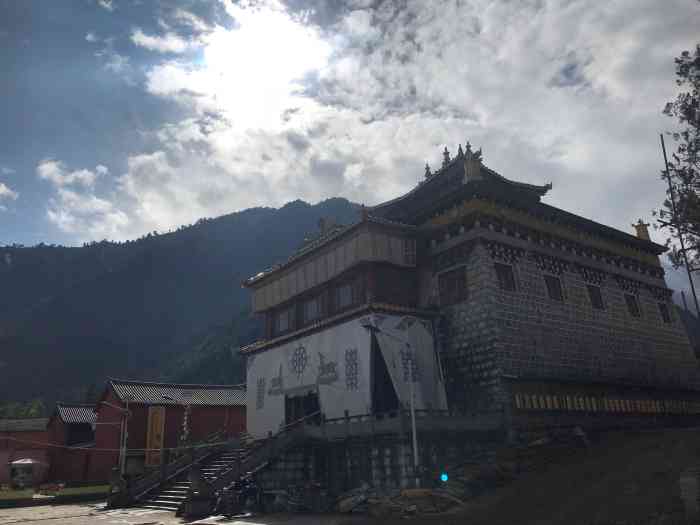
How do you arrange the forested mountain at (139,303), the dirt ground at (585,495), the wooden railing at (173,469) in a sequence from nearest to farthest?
1. the dirt ground at (585,495)
2. the wooden railing at (173,469)
3. the forested mountain at (139,303)

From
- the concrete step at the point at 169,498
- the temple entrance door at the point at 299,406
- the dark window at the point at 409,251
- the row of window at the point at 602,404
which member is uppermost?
the dark window at the point at 409,251

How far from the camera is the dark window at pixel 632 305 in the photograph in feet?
94.9

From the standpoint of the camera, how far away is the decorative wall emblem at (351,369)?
2251 cm

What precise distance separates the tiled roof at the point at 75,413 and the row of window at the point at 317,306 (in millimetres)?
27670

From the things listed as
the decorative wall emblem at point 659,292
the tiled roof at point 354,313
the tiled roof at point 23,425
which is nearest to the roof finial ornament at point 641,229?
the decorative wall emblem at point 659,292

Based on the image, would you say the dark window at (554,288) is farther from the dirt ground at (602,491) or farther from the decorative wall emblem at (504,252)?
the dirt ground at (602,491)

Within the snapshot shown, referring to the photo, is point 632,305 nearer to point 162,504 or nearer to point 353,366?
point 353,366

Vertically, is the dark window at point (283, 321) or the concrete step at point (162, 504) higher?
the dark window at point (283, 321)

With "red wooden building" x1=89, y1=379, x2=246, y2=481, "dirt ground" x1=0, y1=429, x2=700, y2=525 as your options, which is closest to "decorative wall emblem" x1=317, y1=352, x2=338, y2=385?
"dirt ground" x1=0, y1=429, x2=700, y2=525

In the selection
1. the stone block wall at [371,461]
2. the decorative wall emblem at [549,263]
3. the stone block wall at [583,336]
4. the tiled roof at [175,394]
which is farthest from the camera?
the tiled roof at [175,394]

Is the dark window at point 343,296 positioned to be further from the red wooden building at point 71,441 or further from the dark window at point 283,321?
the red wooden building at point 71,441

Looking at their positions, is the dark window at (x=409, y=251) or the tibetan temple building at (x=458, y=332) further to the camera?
the dark window at (x=409, y=251)

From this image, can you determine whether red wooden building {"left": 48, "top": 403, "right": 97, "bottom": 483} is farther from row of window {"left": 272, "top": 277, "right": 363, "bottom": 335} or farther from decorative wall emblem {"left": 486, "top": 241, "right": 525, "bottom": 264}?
decorative wall emblem {"left": 486, "top": 241, "right": 525, "bottom": 264}

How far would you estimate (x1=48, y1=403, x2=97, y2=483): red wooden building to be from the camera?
42.7 meters
